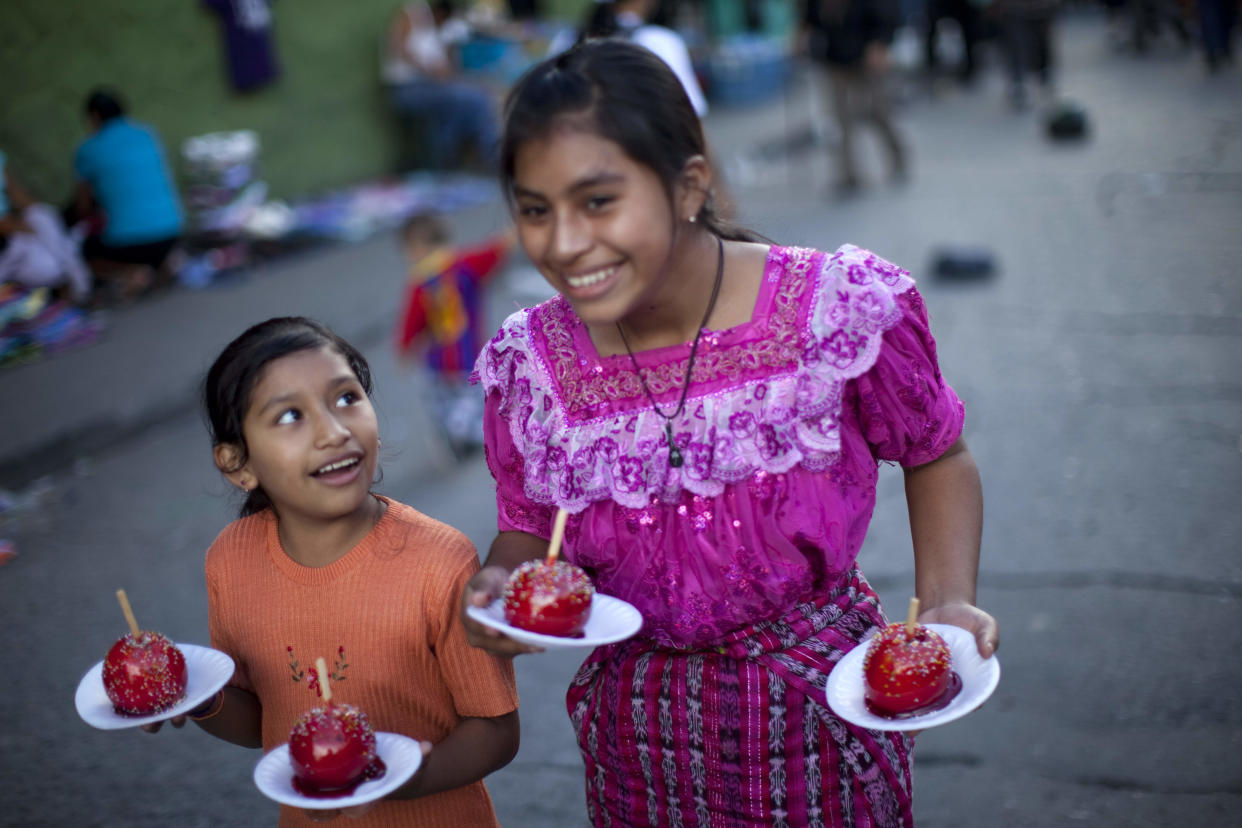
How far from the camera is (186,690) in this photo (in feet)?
6.66

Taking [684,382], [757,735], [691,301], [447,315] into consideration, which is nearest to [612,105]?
[691,301]

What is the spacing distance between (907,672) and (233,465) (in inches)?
49.3

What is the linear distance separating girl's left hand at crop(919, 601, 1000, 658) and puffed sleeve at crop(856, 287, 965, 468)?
0.25 meters

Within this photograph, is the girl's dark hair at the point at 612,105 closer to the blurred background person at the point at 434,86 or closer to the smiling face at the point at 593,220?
the smiling face at the point at 593,220

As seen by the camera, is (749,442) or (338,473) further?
(338,473)

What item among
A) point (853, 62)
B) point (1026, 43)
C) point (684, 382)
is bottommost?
point (1026, 43)

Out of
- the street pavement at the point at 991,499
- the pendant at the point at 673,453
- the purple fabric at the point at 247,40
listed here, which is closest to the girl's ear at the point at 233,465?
the pendant at the point at 673,453

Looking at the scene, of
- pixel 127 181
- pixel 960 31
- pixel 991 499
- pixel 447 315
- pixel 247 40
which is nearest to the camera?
pixel 991 499

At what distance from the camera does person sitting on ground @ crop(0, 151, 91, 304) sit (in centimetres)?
794

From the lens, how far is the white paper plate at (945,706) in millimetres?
1703

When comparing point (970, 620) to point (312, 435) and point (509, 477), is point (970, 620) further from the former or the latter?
point (312, 435)

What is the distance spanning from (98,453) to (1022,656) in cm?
490

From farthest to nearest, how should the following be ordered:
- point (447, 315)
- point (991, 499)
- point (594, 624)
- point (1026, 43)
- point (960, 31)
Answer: point (960, 31) → point (1026, 43) → point (447, 315) → point (991, 499) → point (594, 624)

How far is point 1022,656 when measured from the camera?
386 cm
